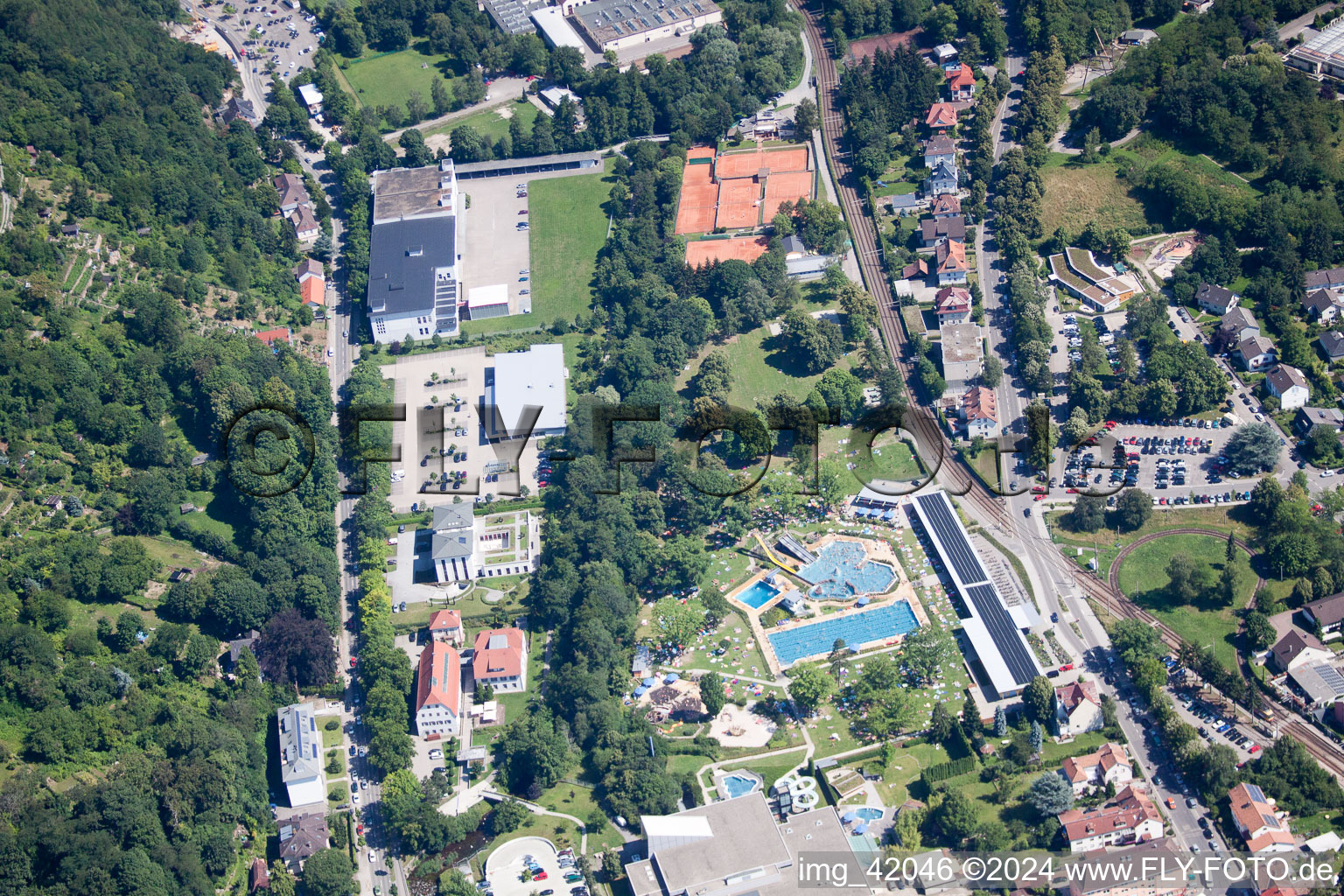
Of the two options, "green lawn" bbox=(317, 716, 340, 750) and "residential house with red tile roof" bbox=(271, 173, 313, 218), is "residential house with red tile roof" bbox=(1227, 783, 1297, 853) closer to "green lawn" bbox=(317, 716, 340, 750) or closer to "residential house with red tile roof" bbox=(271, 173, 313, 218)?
"green lawn" bbox=(317, 716, 340, 750)

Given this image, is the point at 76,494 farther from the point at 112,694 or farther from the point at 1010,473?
the point at 1010,473

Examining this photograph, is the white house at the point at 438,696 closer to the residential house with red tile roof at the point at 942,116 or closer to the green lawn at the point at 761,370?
the green lawn at the point at 761,370

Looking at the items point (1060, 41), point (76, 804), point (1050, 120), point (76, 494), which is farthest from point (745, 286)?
point (76, 804)

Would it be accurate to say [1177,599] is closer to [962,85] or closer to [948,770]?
[948,770]

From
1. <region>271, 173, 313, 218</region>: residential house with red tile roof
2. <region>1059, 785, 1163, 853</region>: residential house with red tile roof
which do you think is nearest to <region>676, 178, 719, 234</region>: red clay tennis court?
<region>271, 173, 313, 218</region>: residential house with red tile roof

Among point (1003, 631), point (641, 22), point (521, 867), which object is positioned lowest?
point (521, 867)

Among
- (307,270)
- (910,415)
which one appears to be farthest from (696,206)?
(307,270)

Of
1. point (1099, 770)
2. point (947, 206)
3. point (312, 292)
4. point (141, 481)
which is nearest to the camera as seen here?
point (1099, 770)
